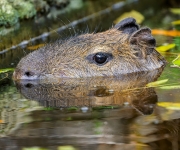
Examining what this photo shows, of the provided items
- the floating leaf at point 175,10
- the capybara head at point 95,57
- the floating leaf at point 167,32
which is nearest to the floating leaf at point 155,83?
the capybara head at point 95,57

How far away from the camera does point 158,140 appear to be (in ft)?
14.6

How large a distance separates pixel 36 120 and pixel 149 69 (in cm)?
252

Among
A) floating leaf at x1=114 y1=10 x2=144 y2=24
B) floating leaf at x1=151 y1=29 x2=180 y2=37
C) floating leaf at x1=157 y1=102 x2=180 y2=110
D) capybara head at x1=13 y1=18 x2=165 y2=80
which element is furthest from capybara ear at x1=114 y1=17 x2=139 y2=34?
floating leaf at x1=114 y1=10 x2=144 y2=24

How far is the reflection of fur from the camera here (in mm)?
5664

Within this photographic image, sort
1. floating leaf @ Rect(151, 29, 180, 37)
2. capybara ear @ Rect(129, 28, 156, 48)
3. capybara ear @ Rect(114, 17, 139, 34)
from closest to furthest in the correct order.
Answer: capybara ear @ Rect(129, 28, 156, 48) < capybara ear @ Rect(114, 17, 139, 34) < floating leaf @ Rect(151, 29, 180, 37)

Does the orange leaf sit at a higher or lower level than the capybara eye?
higher

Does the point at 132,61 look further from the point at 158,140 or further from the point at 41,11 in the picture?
the point at 41,11

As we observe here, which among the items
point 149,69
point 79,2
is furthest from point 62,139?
point 79,2

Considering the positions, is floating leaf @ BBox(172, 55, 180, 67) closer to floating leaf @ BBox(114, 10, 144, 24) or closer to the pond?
the pond

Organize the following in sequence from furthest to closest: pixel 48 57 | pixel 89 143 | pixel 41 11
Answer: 1. pixel 41 11
2. pixel 48 57
3. pixel 89 143

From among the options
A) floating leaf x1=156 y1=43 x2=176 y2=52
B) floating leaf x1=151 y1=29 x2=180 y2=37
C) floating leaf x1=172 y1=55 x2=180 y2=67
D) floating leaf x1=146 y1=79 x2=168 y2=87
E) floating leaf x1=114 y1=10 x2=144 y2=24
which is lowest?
floating leaf x1=146 y1=79 x2=168 y2=87

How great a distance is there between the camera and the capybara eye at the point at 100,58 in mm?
6883

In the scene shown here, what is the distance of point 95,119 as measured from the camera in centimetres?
500

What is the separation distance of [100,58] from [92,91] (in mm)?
849
